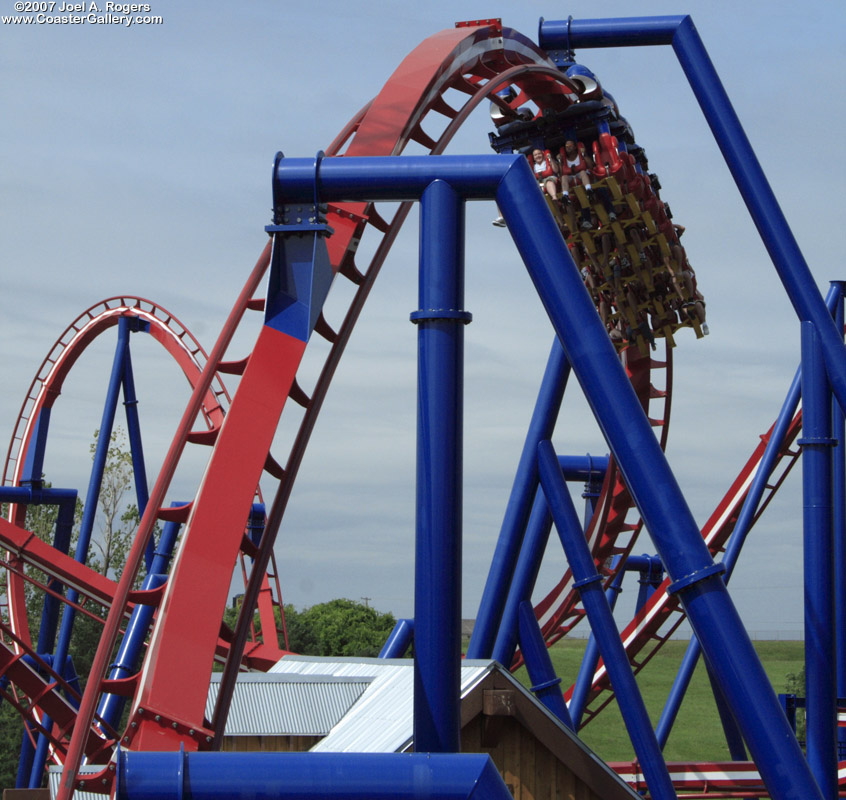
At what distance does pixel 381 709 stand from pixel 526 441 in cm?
282

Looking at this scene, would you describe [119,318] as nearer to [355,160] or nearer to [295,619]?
[355,160]

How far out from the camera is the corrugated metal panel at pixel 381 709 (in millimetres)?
6550

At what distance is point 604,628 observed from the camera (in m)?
8.09

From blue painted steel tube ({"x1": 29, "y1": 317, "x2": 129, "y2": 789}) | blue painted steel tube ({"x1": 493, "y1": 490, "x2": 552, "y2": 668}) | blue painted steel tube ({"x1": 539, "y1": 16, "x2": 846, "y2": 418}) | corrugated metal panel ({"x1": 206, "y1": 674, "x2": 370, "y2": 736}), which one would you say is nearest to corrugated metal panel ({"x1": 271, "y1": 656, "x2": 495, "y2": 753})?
corrugated metal panel ({"x1": 206, "y1": 674, "x2": 370, "y2": 736})

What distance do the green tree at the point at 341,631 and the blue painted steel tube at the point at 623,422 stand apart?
1087 inches

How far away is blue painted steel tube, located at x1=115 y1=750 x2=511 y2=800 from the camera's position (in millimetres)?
3387

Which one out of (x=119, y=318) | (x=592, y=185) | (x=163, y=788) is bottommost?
(x=163, y=788)

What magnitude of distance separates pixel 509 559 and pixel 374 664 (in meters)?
1.36

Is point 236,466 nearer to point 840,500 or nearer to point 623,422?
point 623,422

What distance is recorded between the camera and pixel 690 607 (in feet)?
15.6

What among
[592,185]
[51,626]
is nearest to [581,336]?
[592,185]

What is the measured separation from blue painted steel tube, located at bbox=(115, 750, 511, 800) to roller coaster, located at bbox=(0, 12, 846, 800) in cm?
2

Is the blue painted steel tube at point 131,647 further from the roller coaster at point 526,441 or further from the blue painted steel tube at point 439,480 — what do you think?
the blue painted steel tube at point 439,480

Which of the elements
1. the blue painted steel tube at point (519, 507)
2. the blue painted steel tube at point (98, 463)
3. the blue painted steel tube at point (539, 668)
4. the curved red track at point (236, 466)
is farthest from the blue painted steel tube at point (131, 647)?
the curved red track at point (236, 466)
